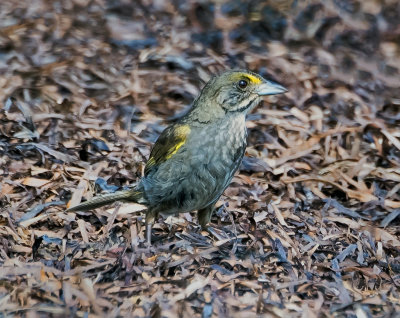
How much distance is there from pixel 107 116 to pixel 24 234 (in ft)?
7.10

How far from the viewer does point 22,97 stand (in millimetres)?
7773

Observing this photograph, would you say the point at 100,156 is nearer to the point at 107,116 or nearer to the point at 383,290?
the point at 107,116

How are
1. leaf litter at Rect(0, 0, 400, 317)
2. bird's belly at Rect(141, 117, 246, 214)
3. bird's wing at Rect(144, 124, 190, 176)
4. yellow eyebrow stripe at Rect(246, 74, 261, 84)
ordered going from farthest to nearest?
yellow eyebrow stripe at Rect(246, 74, 261, 84)
bird's wing at Rect(144, 124, 190, 176)
bird's belly at Rect(141, 117, 246, 214)
leaf litter at Rect(0, 0, 400, 317)

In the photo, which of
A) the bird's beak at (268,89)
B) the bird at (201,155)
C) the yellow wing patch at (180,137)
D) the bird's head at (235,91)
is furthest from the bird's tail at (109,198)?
the bird's beak at (268,89)

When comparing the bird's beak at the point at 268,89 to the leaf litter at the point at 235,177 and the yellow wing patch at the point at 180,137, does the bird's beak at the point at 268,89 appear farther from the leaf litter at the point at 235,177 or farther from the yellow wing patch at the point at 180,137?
the leaf litter at the point at 235,177

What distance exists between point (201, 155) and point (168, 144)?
311 mm

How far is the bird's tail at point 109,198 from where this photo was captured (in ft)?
19.0

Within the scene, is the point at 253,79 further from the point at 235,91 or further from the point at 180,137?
the point at 180,137

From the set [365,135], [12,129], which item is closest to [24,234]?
[12,129]

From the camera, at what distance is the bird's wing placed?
5.76 metres

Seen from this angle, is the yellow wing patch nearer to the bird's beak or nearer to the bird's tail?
the bird's tail

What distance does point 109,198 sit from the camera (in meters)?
5.84

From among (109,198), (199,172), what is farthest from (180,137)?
(109,198)

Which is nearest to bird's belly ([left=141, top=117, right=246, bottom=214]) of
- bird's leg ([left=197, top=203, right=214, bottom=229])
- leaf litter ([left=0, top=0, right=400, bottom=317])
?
bird's leg ([left=197, top=203, right=214, bottom=229])
